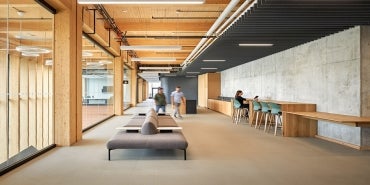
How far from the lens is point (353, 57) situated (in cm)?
644

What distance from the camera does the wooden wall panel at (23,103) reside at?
21.6ft

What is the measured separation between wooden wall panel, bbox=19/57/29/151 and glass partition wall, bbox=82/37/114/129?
1.72 metres

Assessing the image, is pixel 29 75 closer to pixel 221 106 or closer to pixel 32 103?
pixel 32 103

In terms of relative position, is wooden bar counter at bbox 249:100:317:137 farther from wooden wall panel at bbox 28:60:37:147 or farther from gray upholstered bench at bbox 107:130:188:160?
wooden wall panel at bbox 28:60:37:147

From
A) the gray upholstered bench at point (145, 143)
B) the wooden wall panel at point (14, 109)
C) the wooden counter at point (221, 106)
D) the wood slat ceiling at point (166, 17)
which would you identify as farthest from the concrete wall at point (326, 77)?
the wooden wall panel at point (14, 109)

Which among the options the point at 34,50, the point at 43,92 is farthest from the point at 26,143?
the point at 34,50

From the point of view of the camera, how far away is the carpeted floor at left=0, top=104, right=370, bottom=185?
13.0ft

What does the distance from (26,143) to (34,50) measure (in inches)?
92.7

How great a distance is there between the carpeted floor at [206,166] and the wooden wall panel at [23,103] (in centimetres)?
157

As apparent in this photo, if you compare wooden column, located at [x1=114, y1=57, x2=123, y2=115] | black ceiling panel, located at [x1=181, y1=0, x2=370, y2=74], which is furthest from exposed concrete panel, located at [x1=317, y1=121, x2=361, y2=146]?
wooden column, located at [x1=114, y1=57, x2=123, y2=115]

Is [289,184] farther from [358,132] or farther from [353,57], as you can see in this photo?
[353,57]

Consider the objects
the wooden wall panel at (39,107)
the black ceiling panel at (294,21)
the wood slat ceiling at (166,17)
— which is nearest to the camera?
the black ceiling panel at (294,21)

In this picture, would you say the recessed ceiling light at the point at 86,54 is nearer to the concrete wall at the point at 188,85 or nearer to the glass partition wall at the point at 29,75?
the glass partition wall at the point at 29,75

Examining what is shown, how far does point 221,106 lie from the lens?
52.1ft
